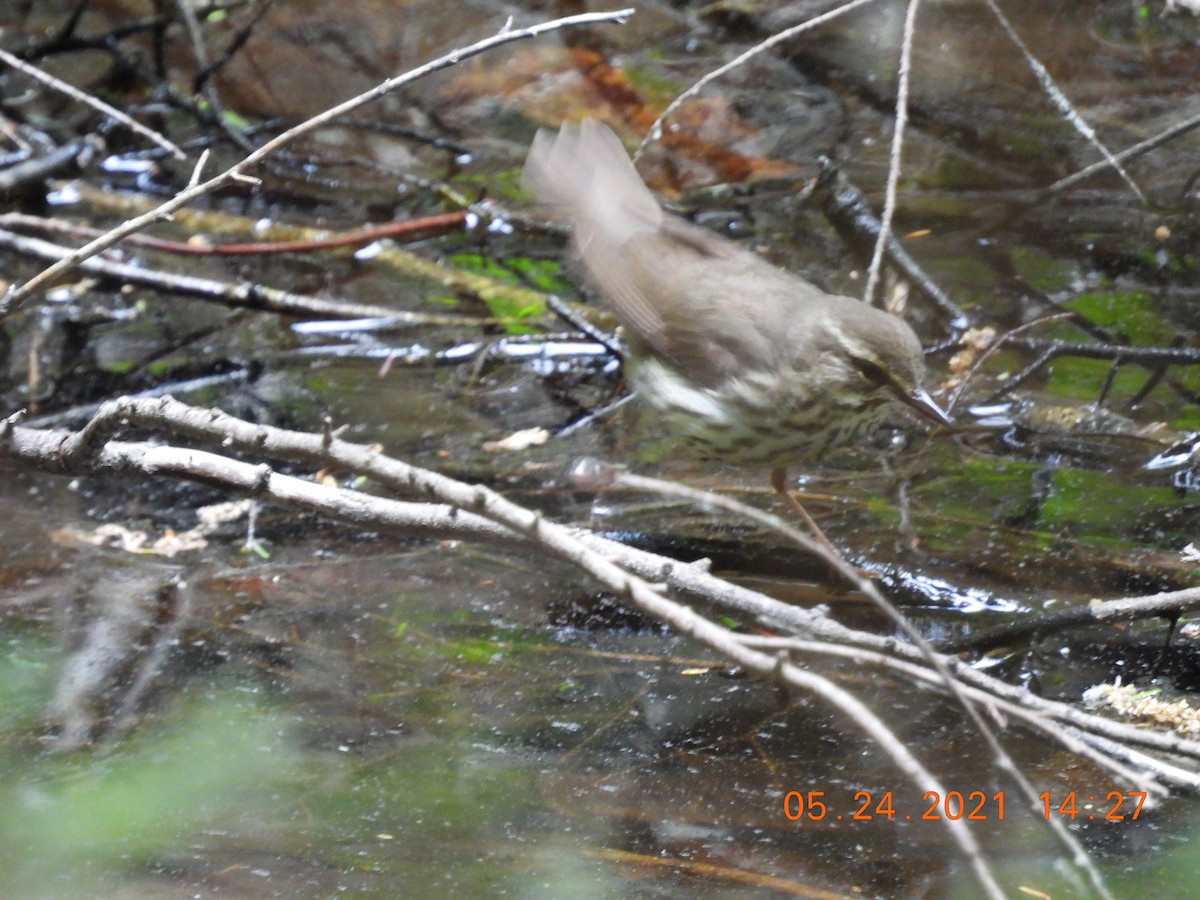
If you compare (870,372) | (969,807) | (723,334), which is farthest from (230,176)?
(969,807)

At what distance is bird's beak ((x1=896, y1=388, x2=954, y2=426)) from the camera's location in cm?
323

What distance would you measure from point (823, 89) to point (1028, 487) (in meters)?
4.10

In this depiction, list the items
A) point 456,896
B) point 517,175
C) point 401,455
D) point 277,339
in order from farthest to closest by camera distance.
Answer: point 517,175
point 277,339
point 401,455
point 456,896

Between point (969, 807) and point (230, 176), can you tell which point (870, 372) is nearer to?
point (969, 807)

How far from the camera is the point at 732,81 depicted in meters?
7.34

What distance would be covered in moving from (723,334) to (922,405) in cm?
64

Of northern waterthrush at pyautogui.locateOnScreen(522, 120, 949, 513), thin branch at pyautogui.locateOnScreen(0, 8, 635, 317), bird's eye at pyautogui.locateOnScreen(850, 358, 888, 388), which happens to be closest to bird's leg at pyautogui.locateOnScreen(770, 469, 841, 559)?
northern waterthrush at pyautogui.locateOnScreen(522, 120, 949, 513)

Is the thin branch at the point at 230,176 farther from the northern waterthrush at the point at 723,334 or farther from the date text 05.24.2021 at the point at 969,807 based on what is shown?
the date text 05.24.2021 at the point at 969,807

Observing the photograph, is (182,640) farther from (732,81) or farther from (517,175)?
(732,81)

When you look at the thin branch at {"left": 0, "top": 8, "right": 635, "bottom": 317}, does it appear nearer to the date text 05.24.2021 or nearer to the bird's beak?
the bird's beak

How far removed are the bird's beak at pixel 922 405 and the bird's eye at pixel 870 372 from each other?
58 mm

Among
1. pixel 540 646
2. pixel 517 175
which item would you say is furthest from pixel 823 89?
pixel 540 646

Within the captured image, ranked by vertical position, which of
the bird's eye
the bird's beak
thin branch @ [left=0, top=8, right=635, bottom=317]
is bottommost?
the bird's beak

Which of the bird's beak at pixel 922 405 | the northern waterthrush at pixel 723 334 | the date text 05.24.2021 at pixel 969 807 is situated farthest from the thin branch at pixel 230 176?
the date text 05.24.2021 at pixel 969 807
